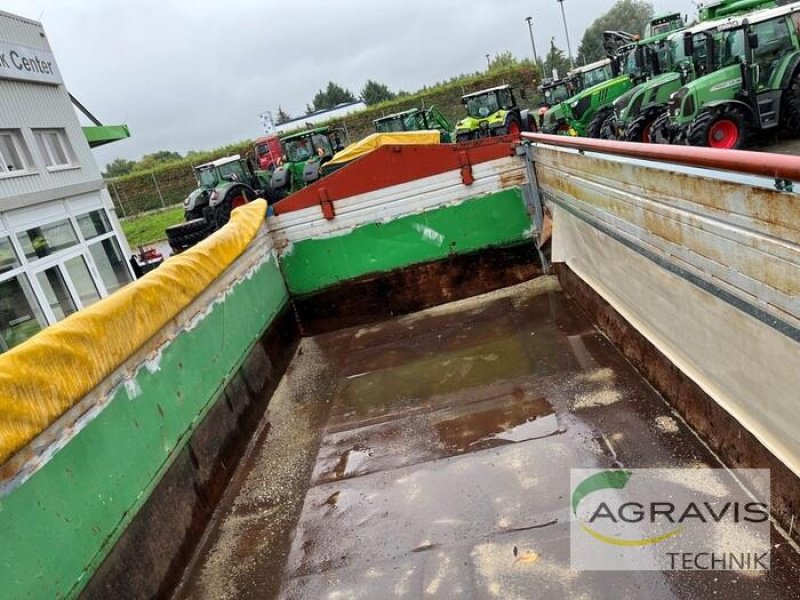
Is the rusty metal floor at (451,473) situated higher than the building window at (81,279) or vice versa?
the building window at (81,279)

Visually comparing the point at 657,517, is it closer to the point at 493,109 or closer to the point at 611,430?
the point at 611,430

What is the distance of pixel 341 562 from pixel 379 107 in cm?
3413

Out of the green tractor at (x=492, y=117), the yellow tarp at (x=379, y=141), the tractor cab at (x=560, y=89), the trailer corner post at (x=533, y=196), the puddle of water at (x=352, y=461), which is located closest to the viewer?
the puddle of water at (x=352, y=461)

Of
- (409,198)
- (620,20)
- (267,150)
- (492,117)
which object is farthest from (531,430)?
(620,20)

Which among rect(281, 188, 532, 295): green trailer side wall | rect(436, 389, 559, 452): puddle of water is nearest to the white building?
rect(281, 188, 532, 295): green trailer side wall

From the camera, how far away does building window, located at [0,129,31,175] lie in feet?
34.6

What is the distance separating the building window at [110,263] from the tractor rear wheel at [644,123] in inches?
454

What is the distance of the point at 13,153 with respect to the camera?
1093cm

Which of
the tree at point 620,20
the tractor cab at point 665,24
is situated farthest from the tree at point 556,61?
the tractor cab at point 665,24

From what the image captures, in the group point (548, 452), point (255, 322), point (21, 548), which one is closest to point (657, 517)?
point (548, 452)

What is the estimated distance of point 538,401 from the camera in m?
3.73

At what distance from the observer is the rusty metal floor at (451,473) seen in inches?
95.7

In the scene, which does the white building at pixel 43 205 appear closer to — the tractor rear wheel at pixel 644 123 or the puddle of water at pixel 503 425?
the puddle of water at pixel 503 425

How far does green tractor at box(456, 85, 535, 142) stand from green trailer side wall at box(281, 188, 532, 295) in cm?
1149
